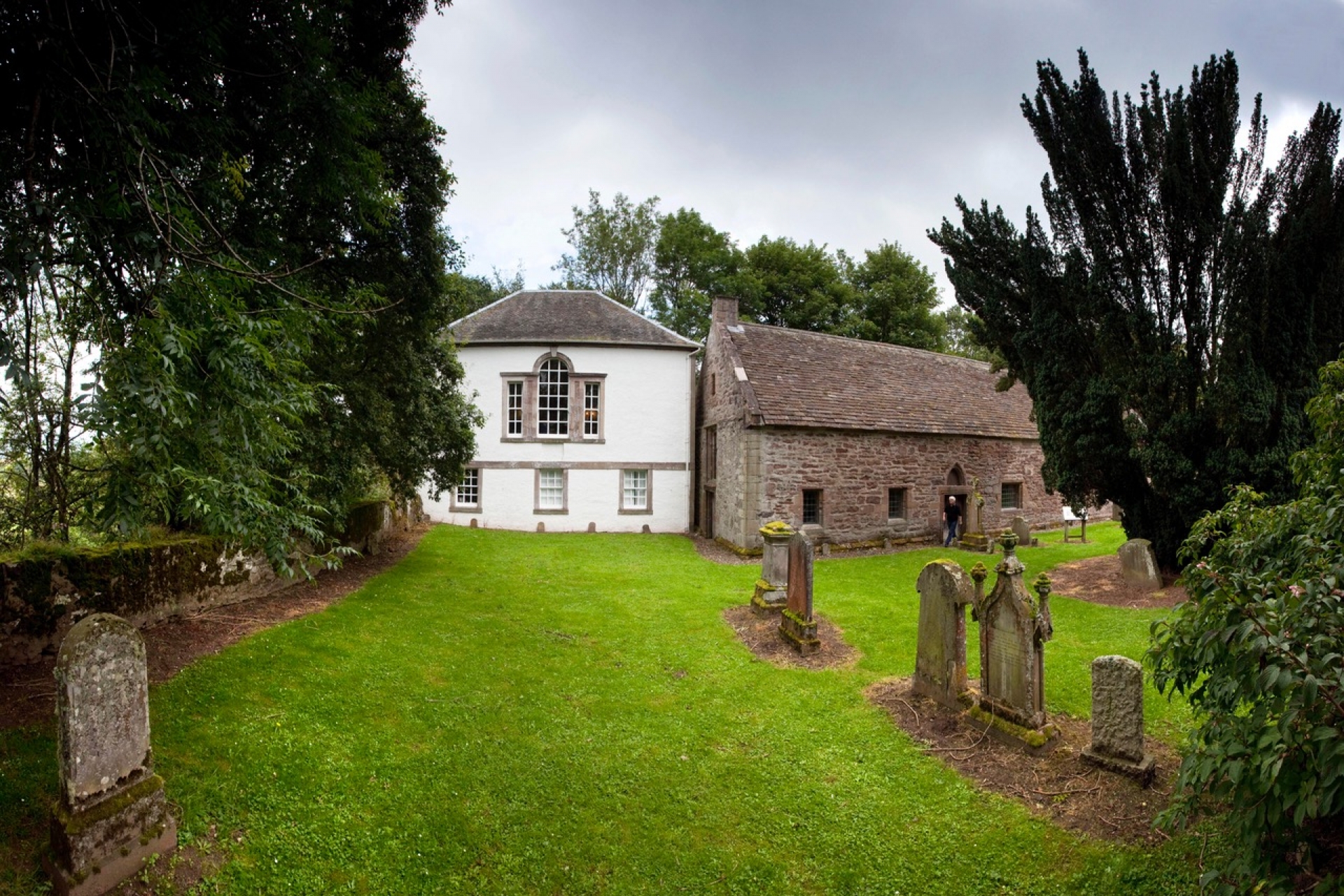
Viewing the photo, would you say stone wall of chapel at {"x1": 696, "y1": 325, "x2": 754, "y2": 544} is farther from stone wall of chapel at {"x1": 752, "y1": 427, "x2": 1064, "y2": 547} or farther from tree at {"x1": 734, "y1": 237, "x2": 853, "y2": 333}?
tree at {"x1": 734, "y1": 237, "x2": 853, "y2": 333}

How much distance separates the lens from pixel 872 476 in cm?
1958

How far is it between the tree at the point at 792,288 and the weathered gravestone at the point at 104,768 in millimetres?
33846

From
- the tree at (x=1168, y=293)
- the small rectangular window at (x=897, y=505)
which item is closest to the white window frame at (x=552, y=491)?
the small rectangular window at (x=897, y=505)

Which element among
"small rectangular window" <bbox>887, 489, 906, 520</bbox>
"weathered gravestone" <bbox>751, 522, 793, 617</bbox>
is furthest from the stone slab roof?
"weathered gravestone" <bbox>751, 522, 793, 617</bbox>

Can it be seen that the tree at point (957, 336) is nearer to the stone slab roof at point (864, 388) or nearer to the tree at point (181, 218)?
the stone slab roof at point (864, 388)

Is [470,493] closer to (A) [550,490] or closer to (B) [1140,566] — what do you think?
(A) [550,490]

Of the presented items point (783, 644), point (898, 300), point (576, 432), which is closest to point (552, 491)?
point (576, 432)

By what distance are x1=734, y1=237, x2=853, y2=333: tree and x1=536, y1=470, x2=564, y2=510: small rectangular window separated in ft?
59.5

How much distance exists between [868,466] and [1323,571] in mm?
16595

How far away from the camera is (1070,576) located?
14.1m

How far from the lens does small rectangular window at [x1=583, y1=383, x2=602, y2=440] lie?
74.5 ft

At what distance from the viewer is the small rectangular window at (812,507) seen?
18.9 metres

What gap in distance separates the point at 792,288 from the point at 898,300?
19.9ft

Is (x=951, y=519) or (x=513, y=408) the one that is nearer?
(x=951, y=519)
